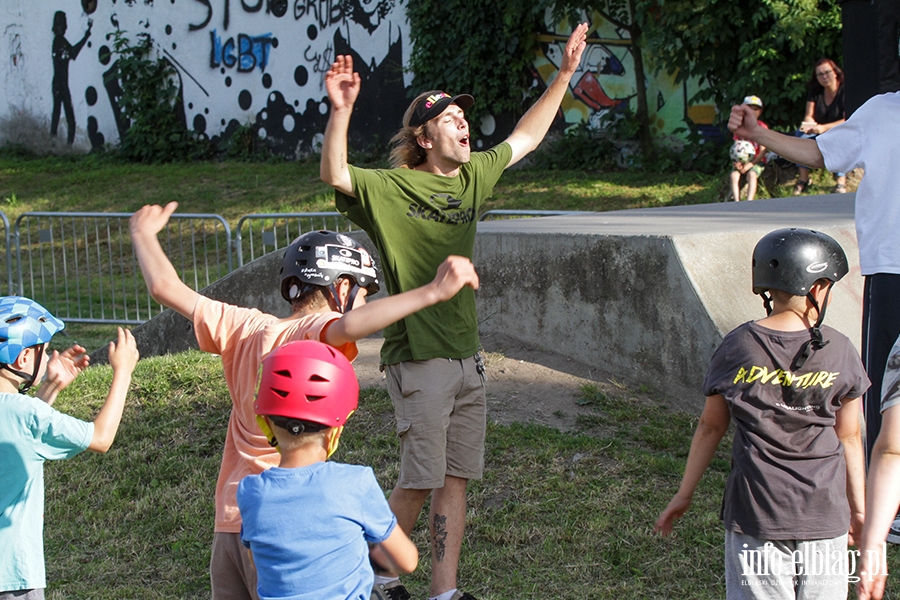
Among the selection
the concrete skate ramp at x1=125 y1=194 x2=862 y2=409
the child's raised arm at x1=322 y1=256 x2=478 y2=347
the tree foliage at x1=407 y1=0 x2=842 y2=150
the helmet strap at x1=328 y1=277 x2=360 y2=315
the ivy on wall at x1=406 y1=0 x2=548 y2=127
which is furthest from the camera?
the ivy on wall at x1=406 y1=0 x2=548 y2=127

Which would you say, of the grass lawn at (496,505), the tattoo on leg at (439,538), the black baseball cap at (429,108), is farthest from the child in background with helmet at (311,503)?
the grass lawn at (496,505)

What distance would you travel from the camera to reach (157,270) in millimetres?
3205

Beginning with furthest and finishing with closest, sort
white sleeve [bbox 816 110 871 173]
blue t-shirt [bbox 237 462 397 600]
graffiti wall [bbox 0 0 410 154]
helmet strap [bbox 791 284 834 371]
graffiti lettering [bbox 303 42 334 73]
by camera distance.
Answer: graffiti lettering [bbox 303 42 334 73] → graffiti wall [bbox 0 0 410 154] → white sleeve [bbox 816 110 871 173] → helmet strap [bbox 791 284 834 371] → blue t-shirt [bbox 237 462 397 600]

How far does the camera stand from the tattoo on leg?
13.0 ft

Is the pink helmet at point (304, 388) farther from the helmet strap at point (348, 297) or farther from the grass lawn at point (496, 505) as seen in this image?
the grass lawn at point (496, 505)

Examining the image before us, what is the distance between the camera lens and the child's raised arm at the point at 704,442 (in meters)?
3.10

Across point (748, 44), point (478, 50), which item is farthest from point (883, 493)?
point (478, 50)

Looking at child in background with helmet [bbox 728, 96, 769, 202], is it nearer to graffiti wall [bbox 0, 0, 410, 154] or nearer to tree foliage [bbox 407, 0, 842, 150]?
tree foliage [bbox 407, 0, 842, 150]

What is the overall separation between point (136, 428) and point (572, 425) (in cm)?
278

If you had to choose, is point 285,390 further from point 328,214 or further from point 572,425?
point 328,214

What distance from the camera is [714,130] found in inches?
576

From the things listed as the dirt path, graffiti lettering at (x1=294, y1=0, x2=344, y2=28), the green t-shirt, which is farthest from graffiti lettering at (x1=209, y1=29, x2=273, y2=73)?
the green t-shirt

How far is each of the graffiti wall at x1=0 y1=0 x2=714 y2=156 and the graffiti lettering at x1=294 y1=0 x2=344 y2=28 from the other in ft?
0.06

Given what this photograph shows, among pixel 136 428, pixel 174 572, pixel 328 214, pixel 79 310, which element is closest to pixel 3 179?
pixel 79 310
